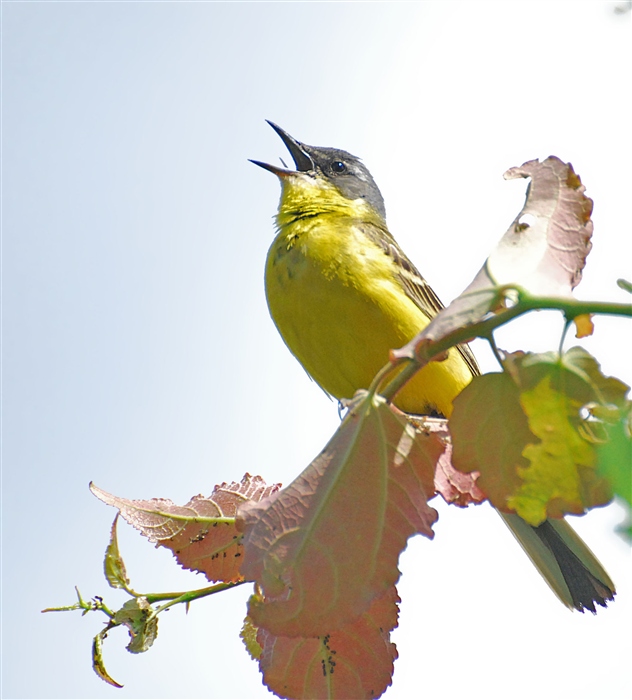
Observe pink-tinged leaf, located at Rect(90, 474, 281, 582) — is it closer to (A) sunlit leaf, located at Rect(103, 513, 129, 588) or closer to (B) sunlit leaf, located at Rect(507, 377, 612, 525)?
(A) sunlit leaf, located at Rect(103, 513, 129, 588)

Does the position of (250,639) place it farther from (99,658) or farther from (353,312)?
(353,312)

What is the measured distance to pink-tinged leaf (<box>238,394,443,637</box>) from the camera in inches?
52.7

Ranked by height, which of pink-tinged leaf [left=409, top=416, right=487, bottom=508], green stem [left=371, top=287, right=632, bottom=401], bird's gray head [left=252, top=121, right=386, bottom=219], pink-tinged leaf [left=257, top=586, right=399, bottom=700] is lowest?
pink-tinged leaf [left=257, top=586, right=399, bottom=700]

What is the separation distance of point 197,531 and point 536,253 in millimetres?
1177

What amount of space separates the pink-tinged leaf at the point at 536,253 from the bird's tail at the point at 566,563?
5.91 feet

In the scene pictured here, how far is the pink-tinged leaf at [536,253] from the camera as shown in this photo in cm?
115

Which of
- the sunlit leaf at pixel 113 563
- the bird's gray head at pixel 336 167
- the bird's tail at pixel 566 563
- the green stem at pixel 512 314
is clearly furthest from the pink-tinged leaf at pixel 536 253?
the bird's gray head at pixel 336 167

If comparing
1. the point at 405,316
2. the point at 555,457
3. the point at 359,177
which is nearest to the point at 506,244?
the point at 555,457

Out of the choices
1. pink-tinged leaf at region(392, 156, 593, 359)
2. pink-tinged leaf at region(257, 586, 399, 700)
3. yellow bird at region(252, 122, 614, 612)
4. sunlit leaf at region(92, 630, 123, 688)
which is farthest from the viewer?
yellow bird at region(252, 122, 614, 612)

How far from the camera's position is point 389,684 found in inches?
67.5

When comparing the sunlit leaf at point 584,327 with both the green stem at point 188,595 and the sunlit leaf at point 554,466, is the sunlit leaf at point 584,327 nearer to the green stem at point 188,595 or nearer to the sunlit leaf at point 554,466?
the sunlit leaf at point 554,466

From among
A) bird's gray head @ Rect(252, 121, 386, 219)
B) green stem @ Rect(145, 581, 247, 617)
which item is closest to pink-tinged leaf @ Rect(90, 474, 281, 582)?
green stem @ Rect(145, 581, 247, 617)

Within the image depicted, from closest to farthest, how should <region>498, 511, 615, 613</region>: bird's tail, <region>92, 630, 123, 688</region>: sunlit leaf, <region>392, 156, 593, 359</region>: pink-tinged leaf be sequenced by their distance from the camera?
<region>392, 156, 593, 359</region>: pink-tinged leaf
<region>92, 630, 123, 688</region>: sunlit leaf
<region>498, 511, 615, 613</region>: bird's tail

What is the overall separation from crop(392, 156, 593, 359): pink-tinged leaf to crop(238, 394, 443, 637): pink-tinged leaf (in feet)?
0.70
